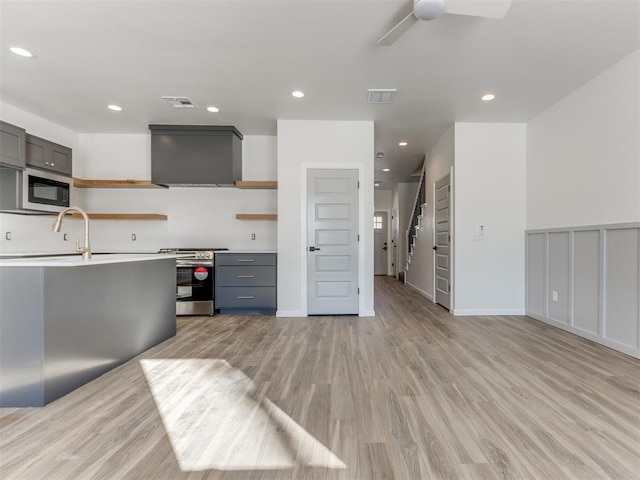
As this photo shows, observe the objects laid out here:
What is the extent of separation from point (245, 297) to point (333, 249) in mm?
1426

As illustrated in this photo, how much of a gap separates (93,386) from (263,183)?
123 inches

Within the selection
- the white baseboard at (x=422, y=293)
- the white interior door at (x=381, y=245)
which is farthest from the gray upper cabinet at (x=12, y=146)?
the white interior door at (x=381, y=245)

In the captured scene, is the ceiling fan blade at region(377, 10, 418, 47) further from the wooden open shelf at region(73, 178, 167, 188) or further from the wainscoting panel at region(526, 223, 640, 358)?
the wooden open shelf at region(73, 178, 167, 188)

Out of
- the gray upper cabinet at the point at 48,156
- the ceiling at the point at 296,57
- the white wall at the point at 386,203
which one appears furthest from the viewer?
the white wall at the point at 386,203

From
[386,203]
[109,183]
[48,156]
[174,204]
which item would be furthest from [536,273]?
[48,156]

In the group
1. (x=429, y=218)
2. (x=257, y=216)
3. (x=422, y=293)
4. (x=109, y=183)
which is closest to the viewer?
(x=109, y=183)

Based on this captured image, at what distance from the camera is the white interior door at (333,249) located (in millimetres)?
4207

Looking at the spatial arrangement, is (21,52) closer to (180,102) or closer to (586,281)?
(180,102)

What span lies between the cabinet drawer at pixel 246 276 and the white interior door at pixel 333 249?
562 mm

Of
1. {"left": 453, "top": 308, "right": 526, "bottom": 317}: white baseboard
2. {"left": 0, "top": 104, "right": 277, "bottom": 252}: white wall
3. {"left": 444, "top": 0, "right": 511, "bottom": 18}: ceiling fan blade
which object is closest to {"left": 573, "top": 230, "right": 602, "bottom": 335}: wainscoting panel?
{"left": 453, "top": 308, "right": 526, "bottom": 317}: white baseboard

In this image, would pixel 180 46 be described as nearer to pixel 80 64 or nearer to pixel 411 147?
pixel 80 64

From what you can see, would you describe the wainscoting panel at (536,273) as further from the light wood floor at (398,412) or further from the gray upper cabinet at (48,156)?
the gray upper cabinet at (48,156)

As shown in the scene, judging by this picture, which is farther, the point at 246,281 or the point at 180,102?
the point at 246,281

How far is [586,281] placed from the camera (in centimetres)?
321
